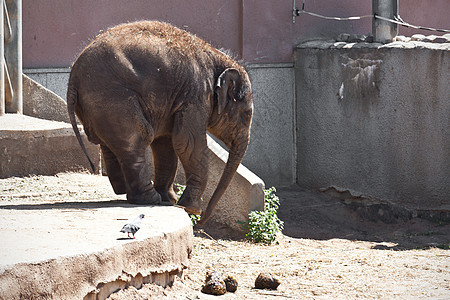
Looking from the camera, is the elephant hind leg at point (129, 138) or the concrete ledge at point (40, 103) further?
the concrete ledge at point (40, 103)

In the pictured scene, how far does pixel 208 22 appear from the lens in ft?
36.0

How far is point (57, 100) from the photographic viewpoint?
8.45m

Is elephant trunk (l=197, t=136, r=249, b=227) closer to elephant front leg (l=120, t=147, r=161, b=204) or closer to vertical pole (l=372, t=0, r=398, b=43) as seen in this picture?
elephant front leg (l=120, t=147, r=161, b=204)

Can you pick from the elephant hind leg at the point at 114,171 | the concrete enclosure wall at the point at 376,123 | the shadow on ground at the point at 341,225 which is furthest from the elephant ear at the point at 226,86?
the concrete enclosure wall at the point at 376,123

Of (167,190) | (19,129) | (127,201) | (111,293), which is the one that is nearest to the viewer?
(111,293)

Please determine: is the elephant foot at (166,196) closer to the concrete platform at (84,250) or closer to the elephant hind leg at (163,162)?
the elephant hind leg at (163,162)

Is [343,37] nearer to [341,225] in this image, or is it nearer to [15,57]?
[341,225]

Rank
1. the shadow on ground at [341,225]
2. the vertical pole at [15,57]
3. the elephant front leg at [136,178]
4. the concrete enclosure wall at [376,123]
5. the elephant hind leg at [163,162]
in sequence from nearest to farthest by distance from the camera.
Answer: the elephant front leg at [136,178] → the elephant hind leg at [163,162] → the vertical pole at [15,57] → the shadow on ground at [341,225] → the concrete enclosure wall at [376,123]

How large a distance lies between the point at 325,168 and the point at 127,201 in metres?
5.74

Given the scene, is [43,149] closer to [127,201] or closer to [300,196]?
[127,201]

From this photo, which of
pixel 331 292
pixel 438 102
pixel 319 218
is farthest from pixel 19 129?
pixel 438 102

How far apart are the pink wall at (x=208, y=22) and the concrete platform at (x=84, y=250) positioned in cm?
402

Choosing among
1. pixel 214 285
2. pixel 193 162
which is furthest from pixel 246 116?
pixel 214 285

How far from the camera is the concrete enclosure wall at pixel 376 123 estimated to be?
32.7 ft
